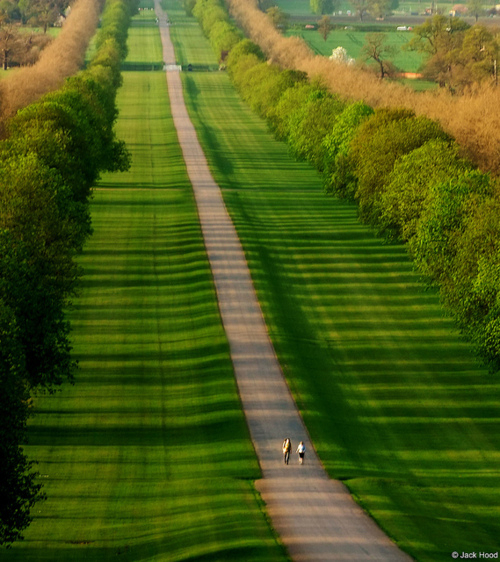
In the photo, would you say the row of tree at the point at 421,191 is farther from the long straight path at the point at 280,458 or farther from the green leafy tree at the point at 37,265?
the green leafy tree at the point at 37,265

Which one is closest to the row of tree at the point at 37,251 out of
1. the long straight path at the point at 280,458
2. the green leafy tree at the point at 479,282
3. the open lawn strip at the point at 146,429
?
the open lawn strip at the point at 146,429

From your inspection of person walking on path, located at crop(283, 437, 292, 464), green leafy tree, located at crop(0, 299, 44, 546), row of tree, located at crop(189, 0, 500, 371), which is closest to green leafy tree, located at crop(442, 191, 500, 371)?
row of tree, located at crop(189, 0, 500, 371)

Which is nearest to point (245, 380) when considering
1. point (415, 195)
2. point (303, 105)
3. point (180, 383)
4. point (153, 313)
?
point (180, 383)

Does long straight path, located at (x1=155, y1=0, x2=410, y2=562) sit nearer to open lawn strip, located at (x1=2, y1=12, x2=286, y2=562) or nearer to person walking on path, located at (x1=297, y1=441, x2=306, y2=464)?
person walking on path, located at (x1=297, y1=441, x2=306, y2=464)

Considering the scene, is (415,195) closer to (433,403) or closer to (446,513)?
(433,403)

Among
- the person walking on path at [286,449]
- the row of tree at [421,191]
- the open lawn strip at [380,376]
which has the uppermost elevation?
the row of tree at [421,191]
